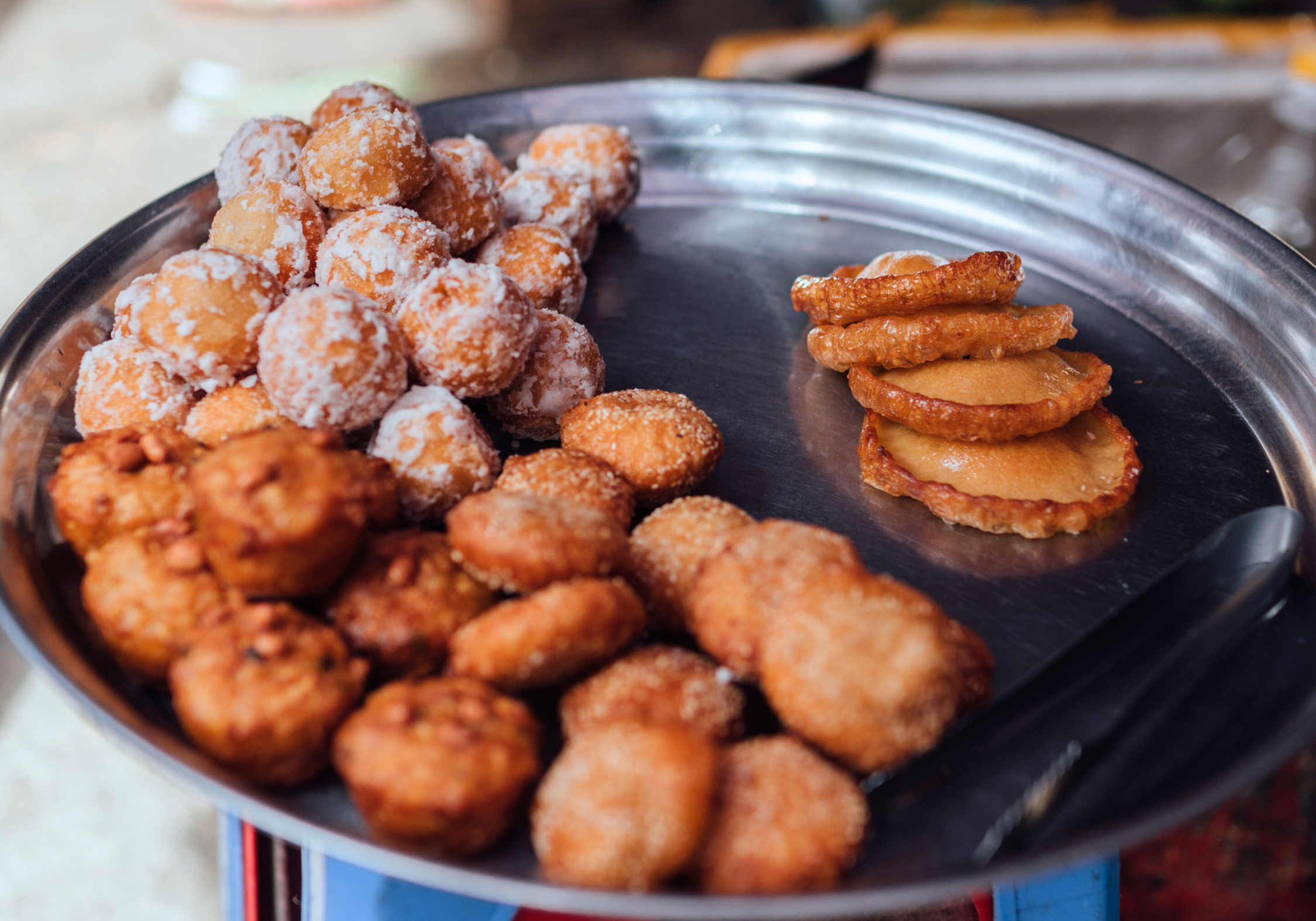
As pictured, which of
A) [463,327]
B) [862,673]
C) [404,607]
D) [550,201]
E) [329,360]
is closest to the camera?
[862,673]

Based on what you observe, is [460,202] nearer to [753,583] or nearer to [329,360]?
[329,360]

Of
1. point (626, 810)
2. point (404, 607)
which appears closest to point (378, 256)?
point (404, 607)

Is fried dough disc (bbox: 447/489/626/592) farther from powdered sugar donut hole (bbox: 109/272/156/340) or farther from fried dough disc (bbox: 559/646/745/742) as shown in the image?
powdered sugar donut hole (bbox: 109/272/156/340)

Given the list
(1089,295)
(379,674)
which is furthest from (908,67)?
(379,674)

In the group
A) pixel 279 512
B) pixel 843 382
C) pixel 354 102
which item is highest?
pixel 354 102

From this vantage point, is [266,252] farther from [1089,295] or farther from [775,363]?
[1089,295]

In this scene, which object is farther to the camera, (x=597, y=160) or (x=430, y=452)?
(x=597, y=160)

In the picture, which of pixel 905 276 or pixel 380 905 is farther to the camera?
pixel 905 276
